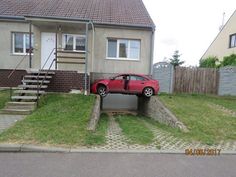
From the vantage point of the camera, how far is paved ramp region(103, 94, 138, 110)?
15836 millimetres

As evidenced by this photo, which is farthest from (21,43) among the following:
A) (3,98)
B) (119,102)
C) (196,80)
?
(196,80)

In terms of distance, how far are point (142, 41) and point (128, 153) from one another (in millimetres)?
10672

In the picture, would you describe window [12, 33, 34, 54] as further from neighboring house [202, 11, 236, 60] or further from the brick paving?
neighboring house [202, 11, 236, 60]

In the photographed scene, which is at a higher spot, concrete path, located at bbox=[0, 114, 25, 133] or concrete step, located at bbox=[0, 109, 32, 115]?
Result: concrete step, located at bbox=[0, 109, 32, 115]

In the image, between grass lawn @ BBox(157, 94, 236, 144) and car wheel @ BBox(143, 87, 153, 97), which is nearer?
grass lawn @ BBox(157, 94, 236, 144)

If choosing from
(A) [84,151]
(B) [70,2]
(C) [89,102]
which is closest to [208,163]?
(A) [84,151]

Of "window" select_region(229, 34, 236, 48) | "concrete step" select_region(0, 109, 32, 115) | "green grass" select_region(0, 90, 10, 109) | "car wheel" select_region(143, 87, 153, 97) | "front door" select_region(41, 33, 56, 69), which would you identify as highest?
"window" select_region(229, 34, 236, 48)

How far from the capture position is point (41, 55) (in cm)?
1466

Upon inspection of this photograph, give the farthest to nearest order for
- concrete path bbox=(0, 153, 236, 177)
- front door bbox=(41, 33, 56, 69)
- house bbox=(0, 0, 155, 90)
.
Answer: front door bbox=(41, 33, 56, 69)
house bbox=(0, 0, 155, 90)
concrete path bbox=(0, 153, 236, 177)

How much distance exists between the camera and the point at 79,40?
48.3 feet

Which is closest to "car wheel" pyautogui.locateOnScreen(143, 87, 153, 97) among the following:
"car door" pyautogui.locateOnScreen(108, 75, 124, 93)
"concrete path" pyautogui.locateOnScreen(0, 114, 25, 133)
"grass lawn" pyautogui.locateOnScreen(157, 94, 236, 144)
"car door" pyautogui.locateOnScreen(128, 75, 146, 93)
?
"car door" pyautogui.locateOnScreen(128, 75, 146, 93)

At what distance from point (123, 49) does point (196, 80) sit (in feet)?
17.5

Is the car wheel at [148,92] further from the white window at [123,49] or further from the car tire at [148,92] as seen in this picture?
the white window at [123,49]

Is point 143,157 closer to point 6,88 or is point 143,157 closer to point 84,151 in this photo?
point 84,151
